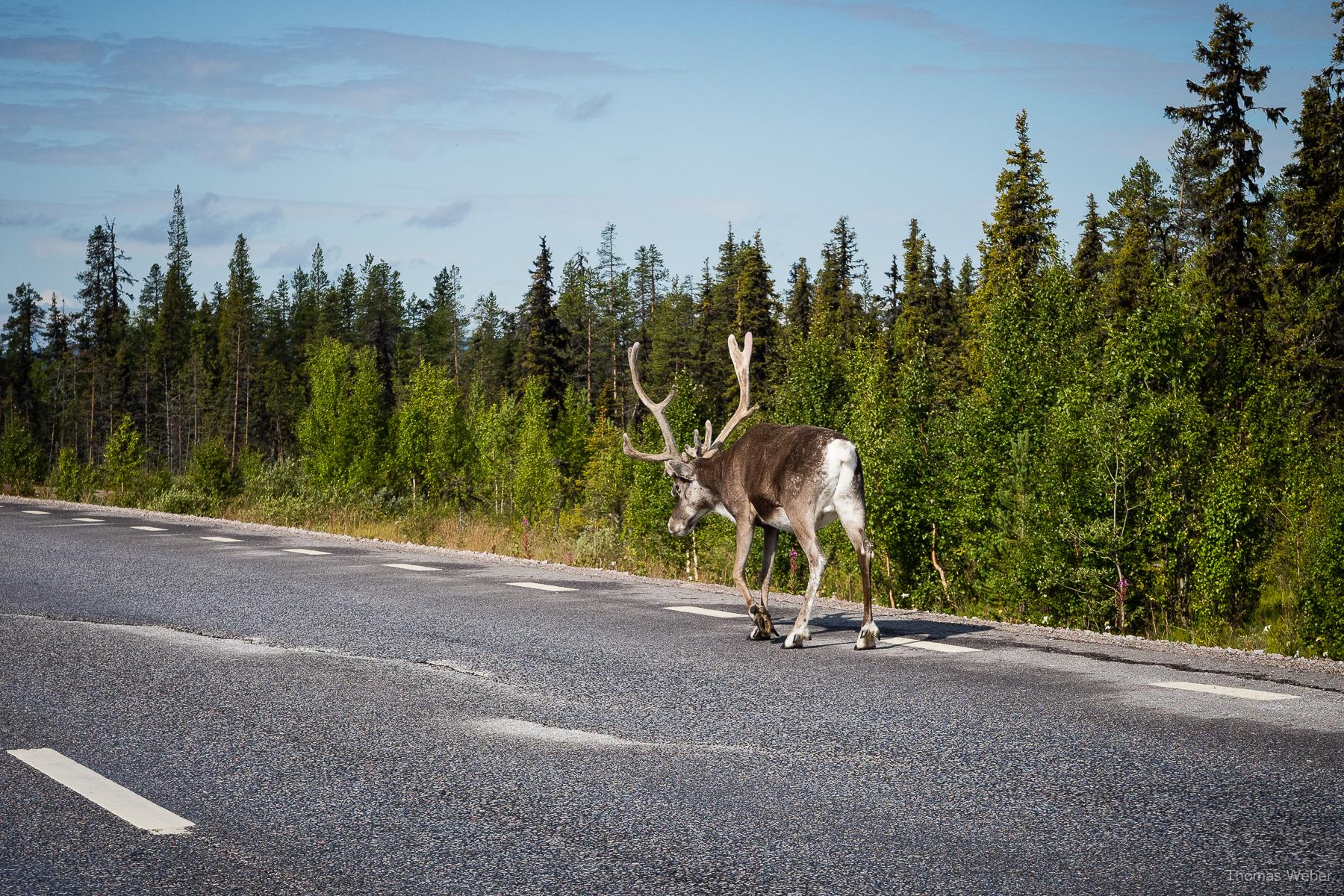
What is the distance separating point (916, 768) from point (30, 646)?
707 cm

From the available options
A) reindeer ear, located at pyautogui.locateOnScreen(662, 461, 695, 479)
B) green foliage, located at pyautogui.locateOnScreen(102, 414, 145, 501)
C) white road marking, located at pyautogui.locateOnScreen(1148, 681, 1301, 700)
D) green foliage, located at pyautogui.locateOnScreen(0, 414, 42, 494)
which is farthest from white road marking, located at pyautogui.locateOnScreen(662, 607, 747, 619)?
green foliage, located at pyautogui.locateOnScreen(0, 414, 42, 494)

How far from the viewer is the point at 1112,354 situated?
14664 mm

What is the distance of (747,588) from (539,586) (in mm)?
4739

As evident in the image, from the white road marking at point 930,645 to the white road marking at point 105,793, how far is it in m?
6.03

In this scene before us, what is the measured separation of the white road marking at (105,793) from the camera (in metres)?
4.58

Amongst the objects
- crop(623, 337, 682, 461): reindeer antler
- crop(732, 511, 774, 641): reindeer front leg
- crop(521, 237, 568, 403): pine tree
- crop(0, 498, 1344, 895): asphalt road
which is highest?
→ crop(521, 237, 568, 403): pine tree

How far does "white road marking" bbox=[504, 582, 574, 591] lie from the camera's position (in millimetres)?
13211

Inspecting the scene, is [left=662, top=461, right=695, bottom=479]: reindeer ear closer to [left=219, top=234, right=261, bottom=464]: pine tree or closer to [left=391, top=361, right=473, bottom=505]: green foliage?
[left=391, top=361, right=473, bottom=505]: green foliage

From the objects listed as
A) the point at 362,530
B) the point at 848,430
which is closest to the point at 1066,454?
the point at 848,430

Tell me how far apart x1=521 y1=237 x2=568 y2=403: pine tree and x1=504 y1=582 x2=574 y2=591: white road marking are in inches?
1773

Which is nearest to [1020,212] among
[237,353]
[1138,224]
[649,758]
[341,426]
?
[1138,224]

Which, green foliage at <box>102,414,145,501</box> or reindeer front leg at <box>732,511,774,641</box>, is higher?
green foliage at <box>102,414,145,501</box>

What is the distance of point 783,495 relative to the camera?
925 centimetres

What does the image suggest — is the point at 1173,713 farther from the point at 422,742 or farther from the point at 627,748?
the point at 422,742
